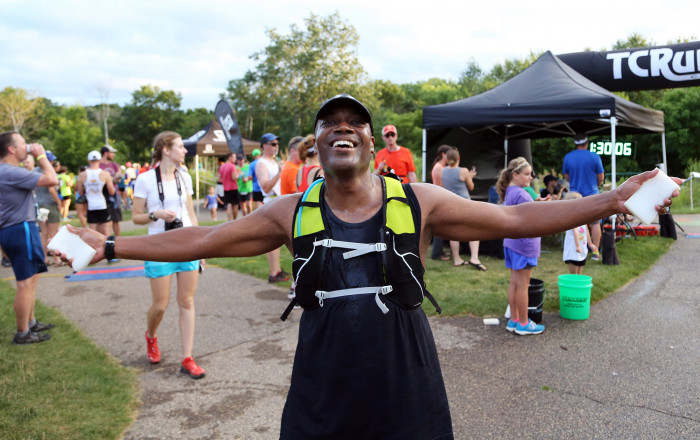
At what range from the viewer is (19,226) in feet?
17.4

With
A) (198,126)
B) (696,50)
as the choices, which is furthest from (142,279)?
(198,126)

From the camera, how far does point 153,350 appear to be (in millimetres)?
4797

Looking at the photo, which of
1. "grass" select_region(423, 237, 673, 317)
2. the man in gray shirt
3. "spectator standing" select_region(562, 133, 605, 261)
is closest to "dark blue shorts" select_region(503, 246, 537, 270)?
"grass" select_region(423, 237, 673, 317)

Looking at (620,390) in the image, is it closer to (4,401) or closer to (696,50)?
(4,401)

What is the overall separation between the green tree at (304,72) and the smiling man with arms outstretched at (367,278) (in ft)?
146

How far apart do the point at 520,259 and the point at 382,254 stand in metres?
3.60

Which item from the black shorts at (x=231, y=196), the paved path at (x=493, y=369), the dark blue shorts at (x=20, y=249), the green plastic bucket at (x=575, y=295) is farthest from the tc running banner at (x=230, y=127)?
the green plastic bucket at (x=575, y=295)

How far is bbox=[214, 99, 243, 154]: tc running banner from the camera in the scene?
15.4 m

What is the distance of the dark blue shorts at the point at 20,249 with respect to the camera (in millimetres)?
5273

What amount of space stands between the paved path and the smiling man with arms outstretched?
6.02ft

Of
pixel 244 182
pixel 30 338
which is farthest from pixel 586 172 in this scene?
pixel 244 182

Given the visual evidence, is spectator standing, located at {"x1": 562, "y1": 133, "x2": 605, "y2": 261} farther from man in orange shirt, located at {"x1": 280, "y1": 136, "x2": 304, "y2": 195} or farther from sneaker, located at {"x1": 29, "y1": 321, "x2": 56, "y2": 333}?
sneaker, located at {"x1": 29, "y1": 321, "x2": 56, "y2": 333}

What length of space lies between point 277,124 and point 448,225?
48319mm

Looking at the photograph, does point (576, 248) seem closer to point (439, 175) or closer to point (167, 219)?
point (439, 175)
